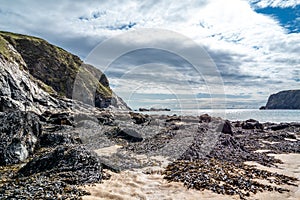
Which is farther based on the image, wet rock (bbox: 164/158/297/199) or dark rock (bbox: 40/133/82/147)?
dark rock (bbox: 40/133/82/147)

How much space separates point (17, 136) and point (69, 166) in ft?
17.8

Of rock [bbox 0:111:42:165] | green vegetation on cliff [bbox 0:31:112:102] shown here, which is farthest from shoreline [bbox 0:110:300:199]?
green vegetation on cliff [bbox 0:31:112:102]

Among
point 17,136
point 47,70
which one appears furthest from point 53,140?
point 47,70

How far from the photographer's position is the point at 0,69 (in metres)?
50.6

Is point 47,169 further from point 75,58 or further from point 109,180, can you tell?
point 75,58

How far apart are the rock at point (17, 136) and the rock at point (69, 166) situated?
250 centimetres

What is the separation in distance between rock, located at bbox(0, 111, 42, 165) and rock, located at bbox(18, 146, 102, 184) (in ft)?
8.19

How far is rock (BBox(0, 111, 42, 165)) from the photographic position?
42.2 ft

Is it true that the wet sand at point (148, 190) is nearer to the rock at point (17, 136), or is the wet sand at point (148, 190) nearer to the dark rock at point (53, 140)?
the rock at point (17, 136)

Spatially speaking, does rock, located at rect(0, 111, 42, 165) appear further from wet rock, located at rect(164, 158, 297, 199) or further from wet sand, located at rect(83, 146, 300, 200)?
wet rock, located at rect(164, 158, 297, 199)

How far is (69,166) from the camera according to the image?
10.6m

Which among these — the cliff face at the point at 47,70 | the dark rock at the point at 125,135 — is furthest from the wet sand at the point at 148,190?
the cliff face at the point at 47,70

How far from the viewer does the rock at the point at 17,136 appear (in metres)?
12.9

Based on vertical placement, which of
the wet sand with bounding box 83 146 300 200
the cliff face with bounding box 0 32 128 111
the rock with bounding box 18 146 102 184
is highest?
the cliff face with bounding box 0 32 128 111
